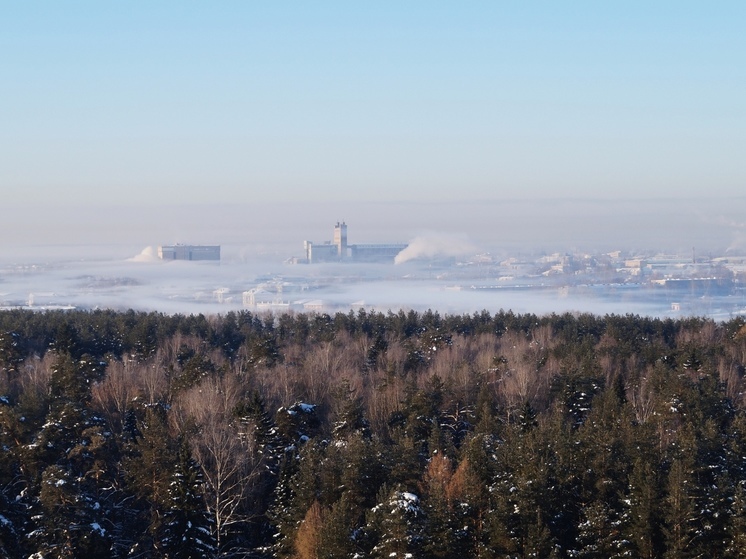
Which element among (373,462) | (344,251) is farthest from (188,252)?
(373,462)

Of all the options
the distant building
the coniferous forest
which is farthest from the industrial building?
the coniferous forest

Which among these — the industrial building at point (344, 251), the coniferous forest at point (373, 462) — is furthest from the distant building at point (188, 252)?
the coniferous forest at point (373, 462)

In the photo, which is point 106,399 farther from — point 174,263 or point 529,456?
point 174,263

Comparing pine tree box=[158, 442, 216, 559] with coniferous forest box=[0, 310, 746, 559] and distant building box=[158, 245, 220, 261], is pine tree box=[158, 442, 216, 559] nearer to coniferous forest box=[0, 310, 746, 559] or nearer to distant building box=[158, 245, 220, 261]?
coniferous forest box=[0, 310, 746, 559]

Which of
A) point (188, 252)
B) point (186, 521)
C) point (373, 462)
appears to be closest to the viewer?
point (186, 521)

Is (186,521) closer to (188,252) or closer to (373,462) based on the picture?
(373,462)

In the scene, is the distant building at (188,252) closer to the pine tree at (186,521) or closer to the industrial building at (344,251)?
the industrial building at (344,251)
